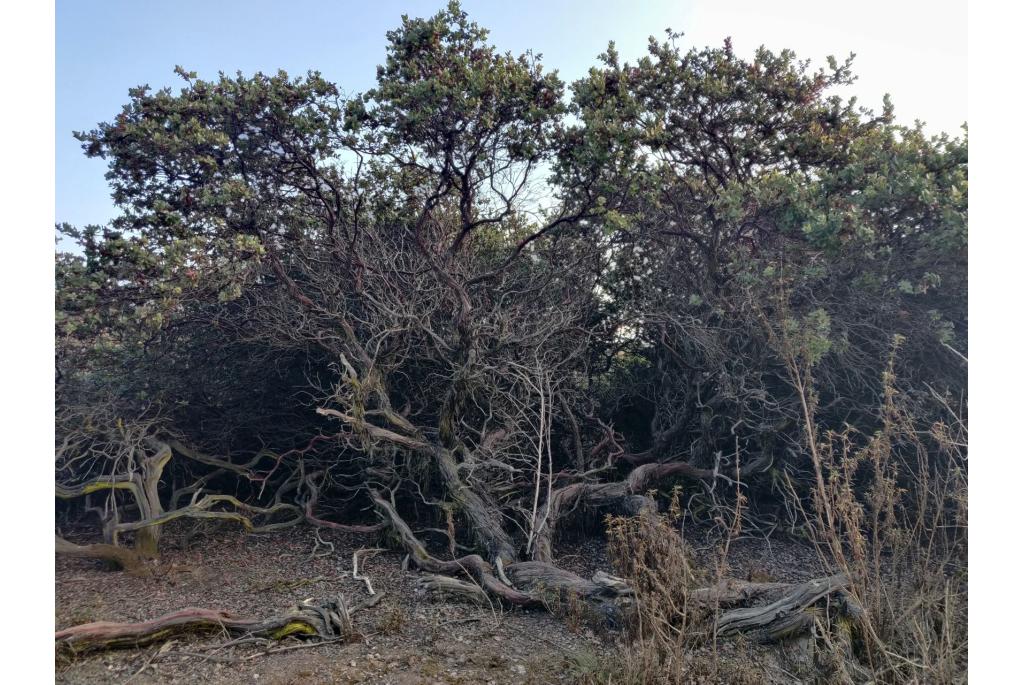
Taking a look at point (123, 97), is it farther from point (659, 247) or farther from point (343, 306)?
point (659, 247)

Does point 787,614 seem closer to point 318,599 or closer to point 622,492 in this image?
point 622,492

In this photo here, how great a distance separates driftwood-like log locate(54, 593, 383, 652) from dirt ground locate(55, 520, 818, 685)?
6 centimetres

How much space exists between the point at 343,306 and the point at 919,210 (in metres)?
4.58

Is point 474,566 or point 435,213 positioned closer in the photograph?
point 474,566

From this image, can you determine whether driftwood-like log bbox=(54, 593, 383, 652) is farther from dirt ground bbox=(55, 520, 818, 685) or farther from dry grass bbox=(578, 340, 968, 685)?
dry grass bbox=(578, 340, 968, 685)

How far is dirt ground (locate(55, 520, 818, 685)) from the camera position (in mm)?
3312

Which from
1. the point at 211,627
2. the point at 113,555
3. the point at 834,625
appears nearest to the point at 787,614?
the point at 834,625

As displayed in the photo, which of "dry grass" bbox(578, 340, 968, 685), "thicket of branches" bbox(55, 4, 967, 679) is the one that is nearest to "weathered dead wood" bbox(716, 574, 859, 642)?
"dry grass" bbox(578, 340, 968, 685)

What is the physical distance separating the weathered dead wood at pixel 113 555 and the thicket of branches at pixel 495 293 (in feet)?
0.49

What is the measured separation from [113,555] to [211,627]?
172 centimetres

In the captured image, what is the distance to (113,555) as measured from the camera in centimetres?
493

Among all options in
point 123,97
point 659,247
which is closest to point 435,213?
point 659,247
